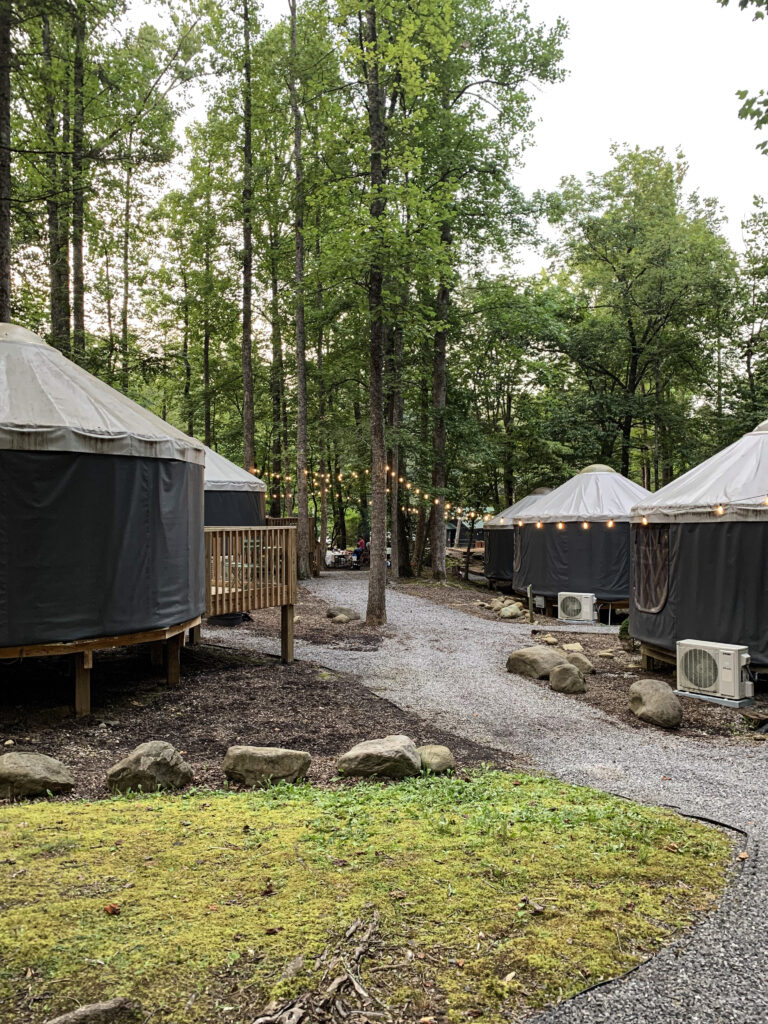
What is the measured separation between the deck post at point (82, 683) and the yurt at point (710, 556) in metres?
6.10

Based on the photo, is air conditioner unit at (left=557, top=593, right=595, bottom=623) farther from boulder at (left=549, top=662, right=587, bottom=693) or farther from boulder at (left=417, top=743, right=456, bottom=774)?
boulder at (left=417, top=743, right=456, bottom=774)

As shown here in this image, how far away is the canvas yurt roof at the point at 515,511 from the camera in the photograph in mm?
15266

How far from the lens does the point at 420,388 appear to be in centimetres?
1953

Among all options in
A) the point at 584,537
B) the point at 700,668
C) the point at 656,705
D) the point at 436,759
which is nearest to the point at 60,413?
the point at 436,759

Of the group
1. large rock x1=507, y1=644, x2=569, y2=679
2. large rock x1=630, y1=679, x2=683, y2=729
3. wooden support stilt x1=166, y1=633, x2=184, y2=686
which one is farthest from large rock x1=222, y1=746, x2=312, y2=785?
large rock x1=507, y1=644, x2=569, y2=679

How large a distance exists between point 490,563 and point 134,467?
43.7 ft

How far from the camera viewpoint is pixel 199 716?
17.9ft

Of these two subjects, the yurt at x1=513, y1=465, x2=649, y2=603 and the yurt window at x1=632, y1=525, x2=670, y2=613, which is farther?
the yurt at x1=513, y1=465, x2=649, y2=603

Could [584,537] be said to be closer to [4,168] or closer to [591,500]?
[591,500]

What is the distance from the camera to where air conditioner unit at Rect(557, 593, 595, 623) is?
12.3 m

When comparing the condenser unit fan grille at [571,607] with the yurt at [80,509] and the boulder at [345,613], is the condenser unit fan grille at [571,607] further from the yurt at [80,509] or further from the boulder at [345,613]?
the yurt at [80,509]

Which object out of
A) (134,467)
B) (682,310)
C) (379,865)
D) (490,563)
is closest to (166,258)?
(490,563)

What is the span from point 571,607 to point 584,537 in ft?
5.65

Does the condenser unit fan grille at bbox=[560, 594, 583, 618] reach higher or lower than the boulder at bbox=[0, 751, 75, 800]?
lower
